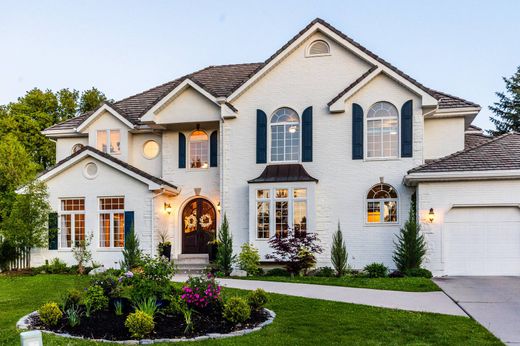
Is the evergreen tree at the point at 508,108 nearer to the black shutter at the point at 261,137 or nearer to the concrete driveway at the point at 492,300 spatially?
the concrete driveway at the point at 492,300

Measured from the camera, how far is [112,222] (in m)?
17.7

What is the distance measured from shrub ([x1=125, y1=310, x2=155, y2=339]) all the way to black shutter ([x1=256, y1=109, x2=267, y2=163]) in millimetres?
10563

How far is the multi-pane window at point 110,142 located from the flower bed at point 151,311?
429 inches

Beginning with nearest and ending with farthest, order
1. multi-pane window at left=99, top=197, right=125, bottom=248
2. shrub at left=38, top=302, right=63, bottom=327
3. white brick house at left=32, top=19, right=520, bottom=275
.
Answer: shrub at left=38, top=302, right=63, bottom=327, white brick house at left=32, top=19, right=520, bottom=275, multi-pane window at left=99, top=197, right=125, bottom=248

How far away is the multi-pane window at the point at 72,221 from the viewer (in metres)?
17.9

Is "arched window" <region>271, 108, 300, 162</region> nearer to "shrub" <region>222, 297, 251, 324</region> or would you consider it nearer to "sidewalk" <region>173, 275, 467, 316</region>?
"sidewalk" <region>173, 275, 467, 316</region>

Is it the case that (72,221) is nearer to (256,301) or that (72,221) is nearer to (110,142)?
(110,142)

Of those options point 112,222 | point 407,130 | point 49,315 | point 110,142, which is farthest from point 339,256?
point 110,142

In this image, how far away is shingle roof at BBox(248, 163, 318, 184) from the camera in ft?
53.4

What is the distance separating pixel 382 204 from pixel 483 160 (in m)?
3.56

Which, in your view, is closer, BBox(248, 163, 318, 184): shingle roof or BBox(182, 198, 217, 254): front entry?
BBox(248, 163, 318, 184): shingle roof

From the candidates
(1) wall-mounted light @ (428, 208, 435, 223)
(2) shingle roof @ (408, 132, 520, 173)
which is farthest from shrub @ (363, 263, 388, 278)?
(2) shingle roof @ (408, 132, 520, 173)

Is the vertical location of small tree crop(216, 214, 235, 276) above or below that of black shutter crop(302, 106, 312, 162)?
below

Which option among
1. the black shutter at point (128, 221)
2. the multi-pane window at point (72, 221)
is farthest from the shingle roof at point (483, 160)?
the multi-pane window at point (72, 221)
